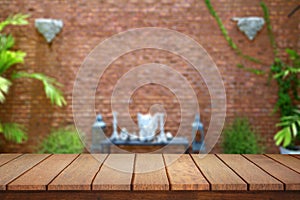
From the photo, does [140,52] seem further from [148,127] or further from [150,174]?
[150,174]

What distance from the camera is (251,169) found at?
4.50 feet

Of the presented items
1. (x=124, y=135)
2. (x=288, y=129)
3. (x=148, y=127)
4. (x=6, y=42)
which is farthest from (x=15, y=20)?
(x=288, y=129)

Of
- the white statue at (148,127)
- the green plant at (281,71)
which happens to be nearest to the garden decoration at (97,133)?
the white statue at (148,127)

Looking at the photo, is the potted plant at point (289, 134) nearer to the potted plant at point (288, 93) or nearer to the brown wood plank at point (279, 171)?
the potted plant at point (288, 93)

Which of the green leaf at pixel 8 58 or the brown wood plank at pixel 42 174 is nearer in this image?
the brown wood plank at pixel 42 174

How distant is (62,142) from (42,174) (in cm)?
278

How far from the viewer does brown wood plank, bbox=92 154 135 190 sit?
3.70 ft

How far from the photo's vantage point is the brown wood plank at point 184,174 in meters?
1.13

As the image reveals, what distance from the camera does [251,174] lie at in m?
1.28

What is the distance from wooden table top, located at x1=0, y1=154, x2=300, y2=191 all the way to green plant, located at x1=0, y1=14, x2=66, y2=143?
7.78ft

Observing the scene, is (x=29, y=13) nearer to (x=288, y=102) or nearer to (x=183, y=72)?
(x=183, y=72)

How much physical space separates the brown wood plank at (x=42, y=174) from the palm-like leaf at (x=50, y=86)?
240 cm

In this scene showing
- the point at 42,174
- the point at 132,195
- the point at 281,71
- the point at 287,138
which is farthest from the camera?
the point at 281,71

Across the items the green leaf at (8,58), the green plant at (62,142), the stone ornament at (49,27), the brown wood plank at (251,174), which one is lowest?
the green plant at (62,142)
